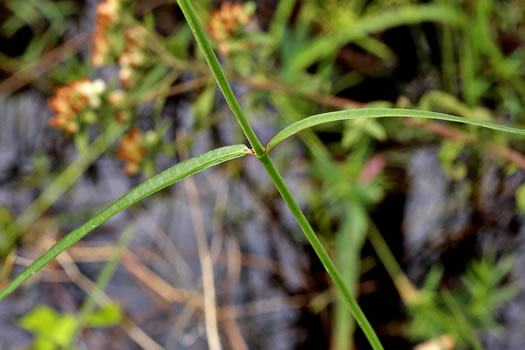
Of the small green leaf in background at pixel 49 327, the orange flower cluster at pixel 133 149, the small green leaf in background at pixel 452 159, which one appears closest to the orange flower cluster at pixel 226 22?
the orange flower cluster at pixel 133 149

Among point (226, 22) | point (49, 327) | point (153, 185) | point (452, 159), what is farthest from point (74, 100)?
point (452, 159)

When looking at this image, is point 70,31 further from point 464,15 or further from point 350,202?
point 464,15

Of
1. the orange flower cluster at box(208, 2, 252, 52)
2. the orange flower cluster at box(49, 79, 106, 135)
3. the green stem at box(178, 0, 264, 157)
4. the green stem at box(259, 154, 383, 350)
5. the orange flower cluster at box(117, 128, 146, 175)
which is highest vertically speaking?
the orange flower cluster at box(208, 2, 252, 52)

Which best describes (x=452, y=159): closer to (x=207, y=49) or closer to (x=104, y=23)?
(x=104, y=23)

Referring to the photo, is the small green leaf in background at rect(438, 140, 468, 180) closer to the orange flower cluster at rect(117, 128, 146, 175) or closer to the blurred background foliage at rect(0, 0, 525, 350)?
the blurred background foliage at rect(0, 0, 525, 350)

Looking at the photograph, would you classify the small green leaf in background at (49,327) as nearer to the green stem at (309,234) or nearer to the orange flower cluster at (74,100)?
the orange flower cluster at (74,100)

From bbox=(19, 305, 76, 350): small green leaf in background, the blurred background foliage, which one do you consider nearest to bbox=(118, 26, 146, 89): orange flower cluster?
the blurred background foliage

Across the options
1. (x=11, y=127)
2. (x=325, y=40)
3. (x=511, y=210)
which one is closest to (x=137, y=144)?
(x=325, y=40)
